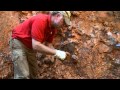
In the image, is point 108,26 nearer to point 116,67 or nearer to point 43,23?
point 116,67

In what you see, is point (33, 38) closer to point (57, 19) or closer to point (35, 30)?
point (35, 30)

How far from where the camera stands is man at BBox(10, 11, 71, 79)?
4168 millimetres

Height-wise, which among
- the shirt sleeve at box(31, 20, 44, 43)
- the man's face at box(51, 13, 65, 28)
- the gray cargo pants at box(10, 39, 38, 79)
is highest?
the man's face at box(51, 13, 65, 28)

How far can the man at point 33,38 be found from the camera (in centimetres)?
417

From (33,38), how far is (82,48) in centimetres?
237

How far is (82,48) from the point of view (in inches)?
250

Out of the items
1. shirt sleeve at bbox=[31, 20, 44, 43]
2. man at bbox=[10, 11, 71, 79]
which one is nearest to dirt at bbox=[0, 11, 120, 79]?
man at bbox=[10, 11, 71, 79]

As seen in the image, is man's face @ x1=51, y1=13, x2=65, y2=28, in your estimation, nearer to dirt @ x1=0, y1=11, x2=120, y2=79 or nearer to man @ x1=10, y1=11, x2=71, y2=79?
man @ x1=10, y1=11, x2=71, y2=79

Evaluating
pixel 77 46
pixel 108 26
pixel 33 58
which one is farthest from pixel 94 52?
pixel 33 58

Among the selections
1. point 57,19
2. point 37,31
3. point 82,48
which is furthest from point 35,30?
point 82,48

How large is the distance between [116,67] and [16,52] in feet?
7.84

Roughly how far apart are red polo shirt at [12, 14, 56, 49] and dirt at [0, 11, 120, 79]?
4.24ft

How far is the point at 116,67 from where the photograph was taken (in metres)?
6.14

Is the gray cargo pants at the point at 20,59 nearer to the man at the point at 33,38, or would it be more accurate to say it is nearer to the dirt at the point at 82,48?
the man at the point at 33,38
